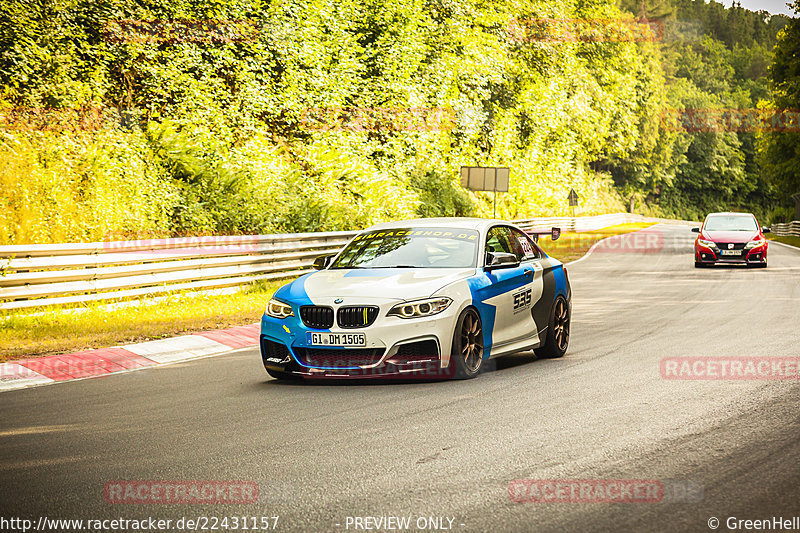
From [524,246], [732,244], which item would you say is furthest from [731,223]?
[524,246]

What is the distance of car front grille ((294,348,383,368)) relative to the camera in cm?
823

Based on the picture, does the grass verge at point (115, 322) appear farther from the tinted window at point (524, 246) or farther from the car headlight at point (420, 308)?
the tinted window at point (524, 246)

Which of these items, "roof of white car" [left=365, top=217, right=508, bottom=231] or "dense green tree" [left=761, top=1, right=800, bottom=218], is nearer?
"roof of white car" [left=365, top=217, right=508, bottom=231]

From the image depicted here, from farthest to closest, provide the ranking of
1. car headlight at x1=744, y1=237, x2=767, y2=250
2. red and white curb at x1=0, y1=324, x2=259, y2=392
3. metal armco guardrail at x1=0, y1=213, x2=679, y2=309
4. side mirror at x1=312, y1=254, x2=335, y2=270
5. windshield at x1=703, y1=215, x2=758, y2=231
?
windshield at x1=703, y1=215, x2=758, y2=231 → car headlight at x1=744, y1=237, x2=767, y2=250 → metal armco guardrail at x1=0, y1=213, x2=679, y2=309 → side mirror at x1=312, y1=254, x2=335, y2=270 → red and white curb at x1=0, y1=324, x2=259, y2=392

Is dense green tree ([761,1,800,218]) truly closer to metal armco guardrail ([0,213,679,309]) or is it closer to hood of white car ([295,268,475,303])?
metal armco guardrail ([0,213,679,309])

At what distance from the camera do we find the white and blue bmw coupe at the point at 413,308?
8242 millimetres

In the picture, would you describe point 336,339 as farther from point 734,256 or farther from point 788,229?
point 788,229

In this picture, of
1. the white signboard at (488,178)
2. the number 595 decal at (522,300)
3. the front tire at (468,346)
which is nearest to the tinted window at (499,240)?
the number 595 decal at (522,300)

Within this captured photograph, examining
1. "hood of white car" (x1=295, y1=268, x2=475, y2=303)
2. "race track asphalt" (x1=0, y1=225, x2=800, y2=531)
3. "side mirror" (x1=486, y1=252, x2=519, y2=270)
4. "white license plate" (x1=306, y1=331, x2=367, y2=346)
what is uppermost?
"side mirror" (x1=486, y1=252, x2=519, y2=270)

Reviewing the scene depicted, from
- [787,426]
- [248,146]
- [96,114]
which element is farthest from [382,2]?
[787,426]

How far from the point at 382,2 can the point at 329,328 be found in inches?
1133

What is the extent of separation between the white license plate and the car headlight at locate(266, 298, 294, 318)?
349 millimetres

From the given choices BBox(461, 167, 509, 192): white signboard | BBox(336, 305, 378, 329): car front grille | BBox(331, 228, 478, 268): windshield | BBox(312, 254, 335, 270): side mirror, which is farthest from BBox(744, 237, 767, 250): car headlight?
BBox(336, 305, 378, 329): car front grille

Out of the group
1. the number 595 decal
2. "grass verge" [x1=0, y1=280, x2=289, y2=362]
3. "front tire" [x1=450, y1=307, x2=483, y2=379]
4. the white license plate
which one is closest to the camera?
the white license plate
